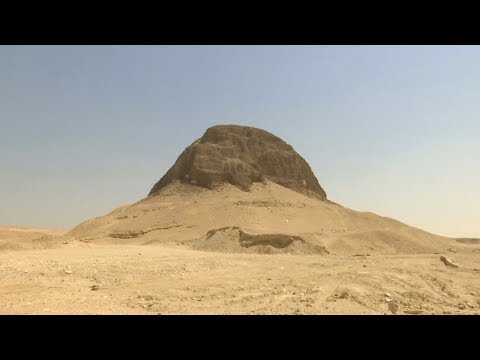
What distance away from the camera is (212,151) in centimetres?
4953

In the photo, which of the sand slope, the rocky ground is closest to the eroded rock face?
the sand slope

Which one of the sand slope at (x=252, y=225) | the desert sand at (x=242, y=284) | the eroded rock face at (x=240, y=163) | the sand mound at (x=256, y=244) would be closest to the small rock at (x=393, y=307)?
the desert sand at (x=242, y=284)

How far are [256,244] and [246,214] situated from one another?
10.7m

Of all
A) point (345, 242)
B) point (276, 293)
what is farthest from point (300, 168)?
point (276, 293)

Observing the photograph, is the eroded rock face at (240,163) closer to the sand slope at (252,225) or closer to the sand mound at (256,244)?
the sand slope at (252,225)

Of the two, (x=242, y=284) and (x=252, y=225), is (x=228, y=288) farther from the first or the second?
(x=252, y=225)

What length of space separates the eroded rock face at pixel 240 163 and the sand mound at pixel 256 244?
19932 millimetres

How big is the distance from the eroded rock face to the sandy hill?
111mm

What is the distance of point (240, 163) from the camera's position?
4803 cm

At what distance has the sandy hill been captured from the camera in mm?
24344

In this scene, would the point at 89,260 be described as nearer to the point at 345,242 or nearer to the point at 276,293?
the point at 276,293

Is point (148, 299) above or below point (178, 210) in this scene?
below
